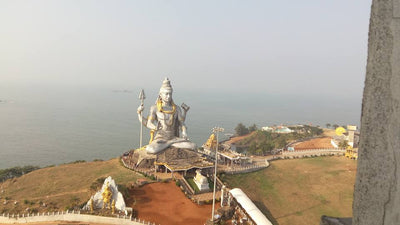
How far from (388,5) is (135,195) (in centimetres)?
1999

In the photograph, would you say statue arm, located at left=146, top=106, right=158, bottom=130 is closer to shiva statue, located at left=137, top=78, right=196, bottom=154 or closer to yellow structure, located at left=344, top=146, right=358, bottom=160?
shiva statue, located at left=137, top=78, right=196, bottom=154

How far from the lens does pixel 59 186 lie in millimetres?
21734

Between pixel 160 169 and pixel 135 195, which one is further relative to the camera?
pixel 160 169

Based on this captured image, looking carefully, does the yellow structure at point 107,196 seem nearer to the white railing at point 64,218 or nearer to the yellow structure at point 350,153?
the white railing at point 64,218

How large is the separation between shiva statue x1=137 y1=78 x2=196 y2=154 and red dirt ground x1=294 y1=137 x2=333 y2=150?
63.0 feet

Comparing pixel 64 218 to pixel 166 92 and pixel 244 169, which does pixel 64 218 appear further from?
pixel 244 169

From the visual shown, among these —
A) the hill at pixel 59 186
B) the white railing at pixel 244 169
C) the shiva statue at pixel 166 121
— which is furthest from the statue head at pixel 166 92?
the white railing at pixel 244 169

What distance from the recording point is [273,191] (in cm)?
2245

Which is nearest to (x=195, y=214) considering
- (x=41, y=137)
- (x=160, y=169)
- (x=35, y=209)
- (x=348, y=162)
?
(x=160, y=169)

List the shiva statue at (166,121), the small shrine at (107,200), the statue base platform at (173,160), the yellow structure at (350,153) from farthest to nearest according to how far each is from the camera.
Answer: the yellow structure at (350,153), the shiva statue at (166,121), the statue base platform at (173,160), the small shrine at (107,200)

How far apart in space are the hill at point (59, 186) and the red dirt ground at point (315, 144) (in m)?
25.8

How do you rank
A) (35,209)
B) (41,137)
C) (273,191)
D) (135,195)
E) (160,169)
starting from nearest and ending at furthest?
(35,209) < (135,195) < (273,191) < (160,169) < (41,137)

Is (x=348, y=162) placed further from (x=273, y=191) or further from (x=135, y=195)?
(x=135, y=195)

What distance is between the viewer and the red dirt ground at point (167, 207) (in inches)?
682
